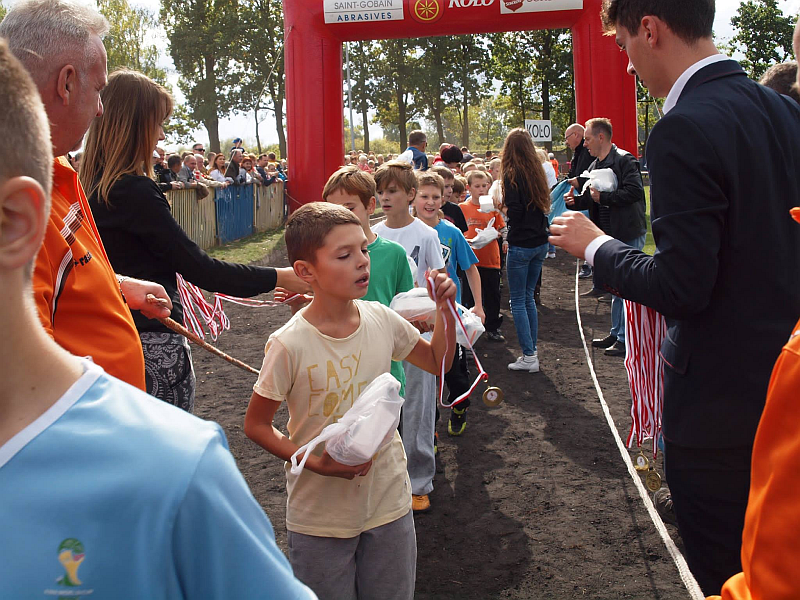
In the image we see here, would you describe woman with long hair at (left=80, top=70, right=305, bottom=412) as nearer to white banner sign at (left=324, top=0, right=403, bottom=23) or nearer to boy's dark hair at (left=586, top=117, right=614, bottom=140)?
boy's dark hair at (left=586, top=117, right=614, bottom=140)

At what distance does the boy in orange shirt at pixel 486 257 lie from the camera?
820cm

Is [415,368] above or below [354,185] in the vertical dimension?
below

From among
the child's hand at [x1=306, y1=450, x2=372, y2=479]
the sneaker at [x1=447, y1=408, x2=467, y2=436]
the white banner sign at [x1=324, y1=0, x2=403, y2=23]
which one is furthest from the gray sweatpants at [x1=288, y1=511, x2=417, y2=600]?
the white banner sign at [x1=324, y1=0, x2=403, y2=23]

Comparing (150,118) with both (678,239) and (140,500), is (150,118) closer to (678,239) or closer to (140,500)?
(678,239)

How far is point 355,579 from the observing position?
2.65 metres

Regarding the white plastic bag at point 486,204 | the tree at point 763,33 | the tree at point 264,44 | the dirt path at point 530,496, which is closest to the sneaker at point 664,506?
the dirt path at point 530,496

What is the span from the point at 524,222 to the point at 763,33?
3747 cm

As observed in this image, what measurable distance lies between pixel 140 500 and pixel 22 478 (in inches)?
4.8

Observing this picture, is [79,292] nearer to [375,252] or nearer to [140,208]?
[140,208]

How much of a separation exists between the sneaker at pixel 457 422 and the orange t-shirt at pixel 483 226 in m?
2.79

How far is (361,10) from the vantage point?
12938 millimetres

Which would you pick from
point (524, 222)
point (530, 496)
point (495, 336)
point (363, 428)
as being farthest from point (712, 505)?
point (495, 336)

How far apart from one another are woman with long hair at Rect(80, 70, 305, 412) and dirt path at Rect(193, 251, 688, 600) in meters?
1.68

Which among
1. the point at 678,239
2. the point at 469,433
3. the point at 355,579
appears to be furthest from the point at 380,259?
the point at 469,433
